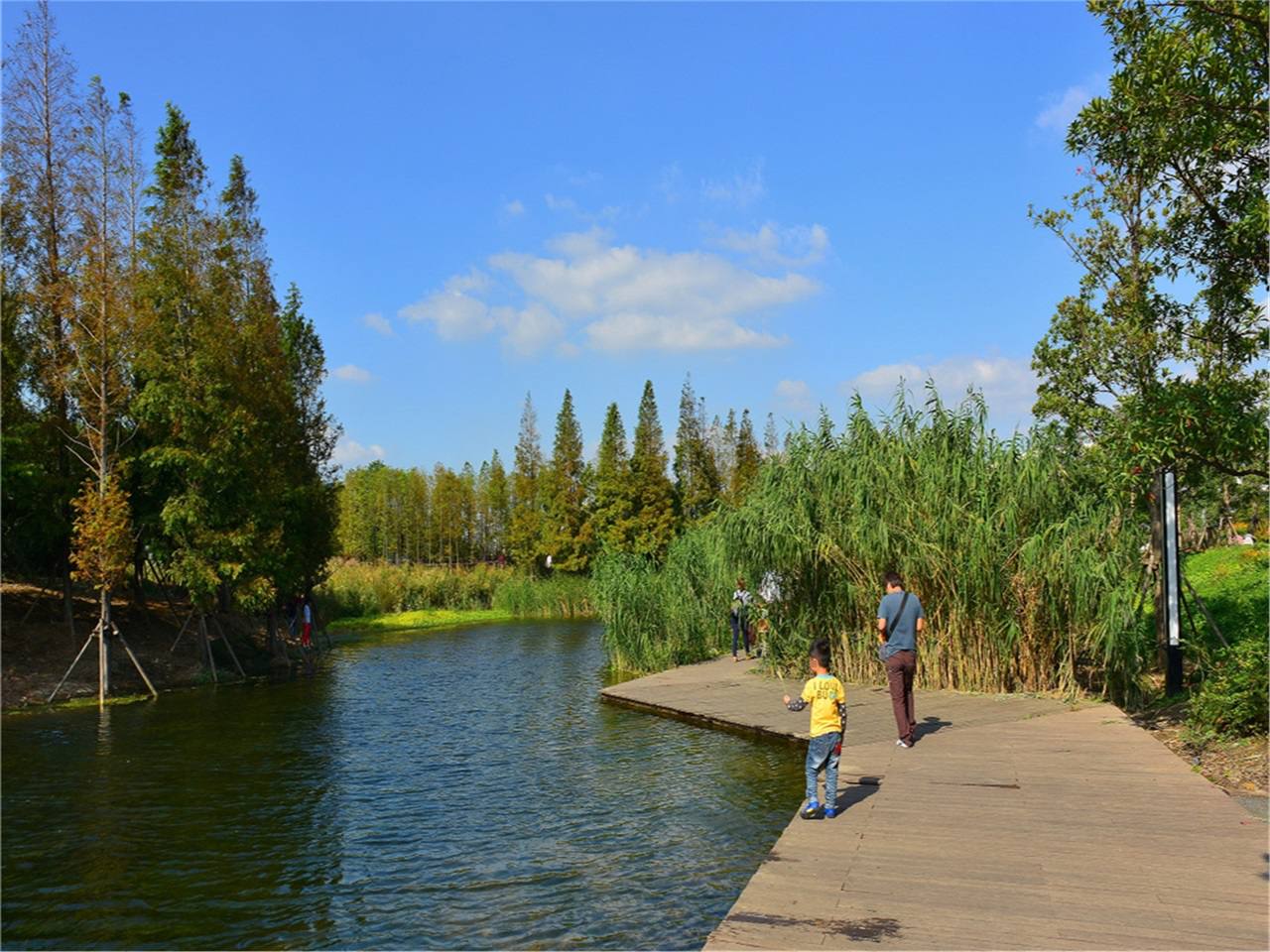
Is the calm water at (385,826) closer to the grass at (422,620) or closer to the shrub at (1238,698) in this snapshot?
the shrub at (1238,698)

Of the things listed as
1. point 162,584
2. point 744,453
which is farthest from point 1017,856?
point 744,453

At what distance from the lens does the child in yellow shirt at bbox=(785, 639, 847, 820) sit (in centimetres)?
745

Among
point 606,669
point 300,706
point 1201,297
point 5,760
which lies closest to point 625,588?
point 606,669

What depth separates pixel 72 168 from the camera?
802 inches

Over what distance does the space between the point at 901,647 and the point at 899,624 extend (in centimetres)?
27

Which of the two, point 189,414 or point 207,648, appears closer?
point 189,414

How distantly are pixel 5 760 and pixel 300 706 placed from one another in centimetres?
542

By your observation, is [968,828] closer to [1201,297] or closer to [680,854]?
[680,854]

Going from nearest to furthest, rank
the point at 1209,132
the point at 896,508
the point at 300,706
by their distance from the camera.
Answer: the point at 1209,132, the point at 896,508, the point at 300,706

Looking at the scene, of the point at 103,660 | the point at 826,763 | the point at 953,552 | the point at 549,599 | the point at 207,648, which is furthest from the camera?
the point at 549,599

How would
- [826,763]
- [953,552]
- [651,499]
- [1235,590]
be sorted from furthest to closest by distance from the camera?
[651,499]
[1235,590]
[953,552]
[826,763]

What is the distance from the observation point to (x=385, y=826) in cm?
922

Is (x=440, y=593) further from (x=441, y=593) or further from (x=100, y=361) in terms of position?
(x=100, y=361)

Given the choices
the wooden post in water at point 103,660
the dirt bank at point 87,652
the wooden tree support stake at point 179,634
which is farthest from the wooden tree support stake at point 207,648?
the wooden post in water at point 103,660
